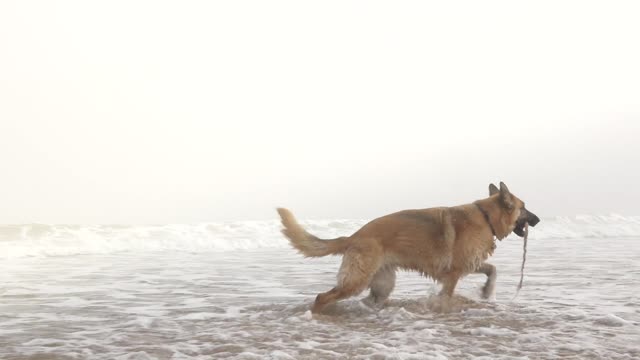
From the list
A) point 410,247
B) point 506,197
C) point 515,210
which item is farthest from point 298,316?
point 515,210

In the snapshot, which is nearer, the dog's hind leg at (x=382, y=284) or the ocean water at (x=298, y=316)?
the ocean water at (x=298, y=316)

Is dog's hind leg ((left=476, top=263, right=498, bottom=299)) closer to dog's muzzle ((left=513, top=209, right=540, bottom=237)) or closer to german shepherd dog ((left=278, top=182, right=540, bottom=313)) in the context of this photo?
german shepherd dog ((left=278, top=182, right=540, bottom=313))

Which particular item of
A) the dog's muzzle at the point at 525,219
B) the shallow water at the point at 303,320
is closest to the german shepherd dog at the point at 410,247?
the shallow water at the point at 303,320

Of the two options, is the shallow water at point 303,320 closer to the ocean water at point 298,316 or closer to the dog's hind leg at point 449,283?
the ocean water at point 298,316

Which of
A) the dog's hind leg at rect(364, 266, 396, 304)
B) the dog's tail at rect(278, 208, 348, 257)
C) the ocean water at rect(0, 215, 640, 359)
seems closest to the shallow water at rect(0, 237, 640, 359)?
the ocean water at rect(0, 215, 640, 359)

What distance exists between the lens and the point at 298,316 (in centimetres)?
618

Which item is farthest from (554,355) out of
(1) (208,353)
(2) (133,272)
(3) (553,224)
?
(3) (553,224)

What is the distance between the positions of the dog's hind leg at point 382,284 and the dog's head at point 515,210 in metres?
1.73

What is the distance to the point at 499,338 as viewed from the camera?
4.92 metres

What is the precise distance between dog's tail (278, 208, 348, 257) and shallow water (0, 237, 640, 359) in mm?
713

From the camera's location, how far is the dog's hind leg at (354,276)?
21.1 ft

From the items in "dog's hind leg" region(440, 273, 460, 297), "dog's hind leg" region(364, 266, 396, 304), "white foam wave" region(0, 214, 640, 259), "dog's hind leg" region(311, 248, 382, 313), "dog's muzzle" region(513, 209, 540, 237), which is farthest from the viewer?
"white foam wave" region(0, 214, 640, 259)

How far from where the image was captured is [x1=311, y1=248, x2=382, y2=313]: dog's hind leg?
643 cm

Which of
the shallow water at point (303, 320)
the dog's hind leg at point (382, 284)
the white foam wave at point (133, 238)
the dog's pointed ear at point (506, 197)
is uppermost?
the dog's pointed ear at point (506, 197)
